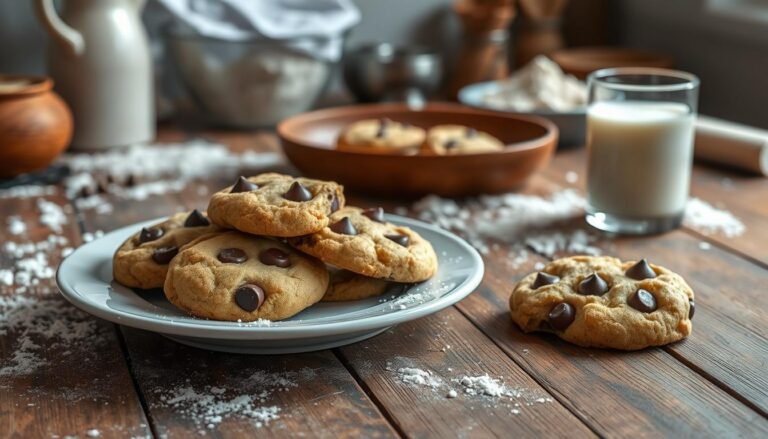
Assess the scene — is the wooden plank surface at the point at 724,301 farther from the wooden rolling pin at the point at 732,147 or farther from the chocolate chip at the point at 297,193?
the chocolate chip at the point at 297,193

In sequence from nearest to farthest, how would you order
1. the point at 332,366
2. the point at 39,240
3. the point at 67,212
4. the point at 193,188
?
1. the point at 332,366
2. the point at 39,240
3. the point at 67,212
4. the point at 193,188

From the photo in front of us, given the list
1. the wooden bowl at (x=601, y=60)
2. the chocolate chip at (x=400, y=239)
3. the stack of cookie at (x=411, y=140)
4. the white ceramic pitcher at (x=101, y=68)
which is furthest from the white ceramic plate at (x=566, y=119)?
the chocolate chip at (x=400, y=239)

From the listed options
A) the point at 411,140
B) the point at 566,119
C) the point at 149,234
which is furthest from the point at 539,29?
the point at 149,234

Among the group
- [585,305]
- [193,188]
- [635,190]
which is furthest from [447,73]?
[585,305]

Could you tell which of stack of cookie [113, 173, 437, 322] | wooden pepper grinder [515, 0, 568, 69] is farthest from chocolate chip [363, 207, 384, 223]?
wooden pepper grinder [515, 0, 568, 69]

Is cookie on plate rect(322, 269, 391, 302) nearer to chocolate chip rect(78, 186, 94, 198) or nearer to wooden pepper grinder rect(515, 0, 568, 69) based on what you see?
chocolate chip rect(78, 186, 94, 198)

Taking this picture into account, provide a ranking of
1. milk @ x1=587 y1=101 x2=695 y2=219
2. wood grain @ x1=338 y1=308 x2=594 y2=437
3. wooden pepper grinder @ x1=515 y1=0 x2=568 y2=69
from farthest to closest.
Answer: wooden pepper grinder @ x1=515 y1=0 x2=568 y2=69 → milk @ x1=587 y1=101 x2=695 y2=219 → wood grain @ x1=338 y1=308 x2=594 y2=437

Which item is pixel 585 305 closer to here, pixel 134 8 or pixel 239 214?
pixel 239 214
